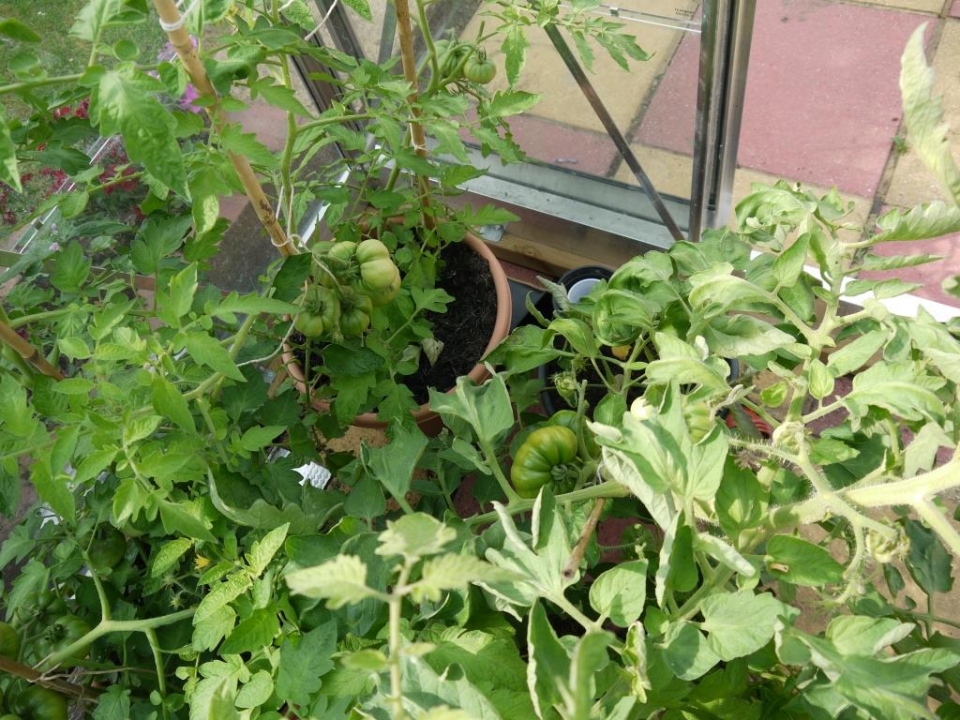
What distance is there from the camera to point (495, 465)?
2.70 feet

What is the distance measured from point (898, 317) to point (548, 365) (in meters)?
0.78

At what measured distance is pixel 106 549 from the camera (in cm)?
94

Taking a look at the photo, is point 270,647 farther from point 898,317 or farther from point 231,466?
point 898,317

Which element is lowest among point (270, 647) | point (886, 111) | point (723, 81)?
point (270, 647)

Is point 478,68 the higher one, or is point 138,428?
point 478,68

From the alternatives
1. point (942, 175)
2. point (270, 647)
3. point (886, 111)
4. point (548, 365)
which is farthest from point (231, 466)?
point (886, 111)

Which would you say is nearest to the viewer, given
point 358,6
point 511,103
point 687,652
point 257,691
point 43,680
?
point 687,652

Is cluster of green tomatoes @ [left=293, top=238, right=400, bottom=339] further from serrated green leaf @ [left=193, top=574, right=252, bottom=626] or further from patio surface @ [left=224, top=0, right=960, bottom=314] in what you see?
patio surface @ [left=224, top=0, right=960, bottom=314]

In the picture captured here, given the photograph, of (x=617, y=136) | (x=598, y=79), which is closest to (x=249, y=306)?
(x=617, y=136)

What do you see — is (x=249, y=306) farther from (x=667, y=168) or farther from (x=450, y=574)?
(x=667, y=168)

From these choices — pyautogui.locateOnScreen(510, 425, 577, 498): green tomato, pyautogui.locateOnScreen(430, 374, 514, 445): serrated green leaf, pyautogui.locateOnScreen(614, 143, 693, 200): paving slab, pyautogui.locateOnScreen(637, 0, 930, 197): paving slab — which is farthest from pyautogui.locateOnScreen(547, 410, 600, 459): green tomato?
pyautogui.locateOnScreen(637, 0, 930, 197): paving slab

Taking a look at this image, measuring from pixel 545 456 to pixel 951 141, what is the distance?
1.47 m

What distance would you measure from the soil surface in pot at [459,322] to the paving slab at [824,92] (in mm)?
931

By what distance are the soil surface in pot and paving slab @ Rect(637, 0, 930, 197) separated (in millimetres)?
931
